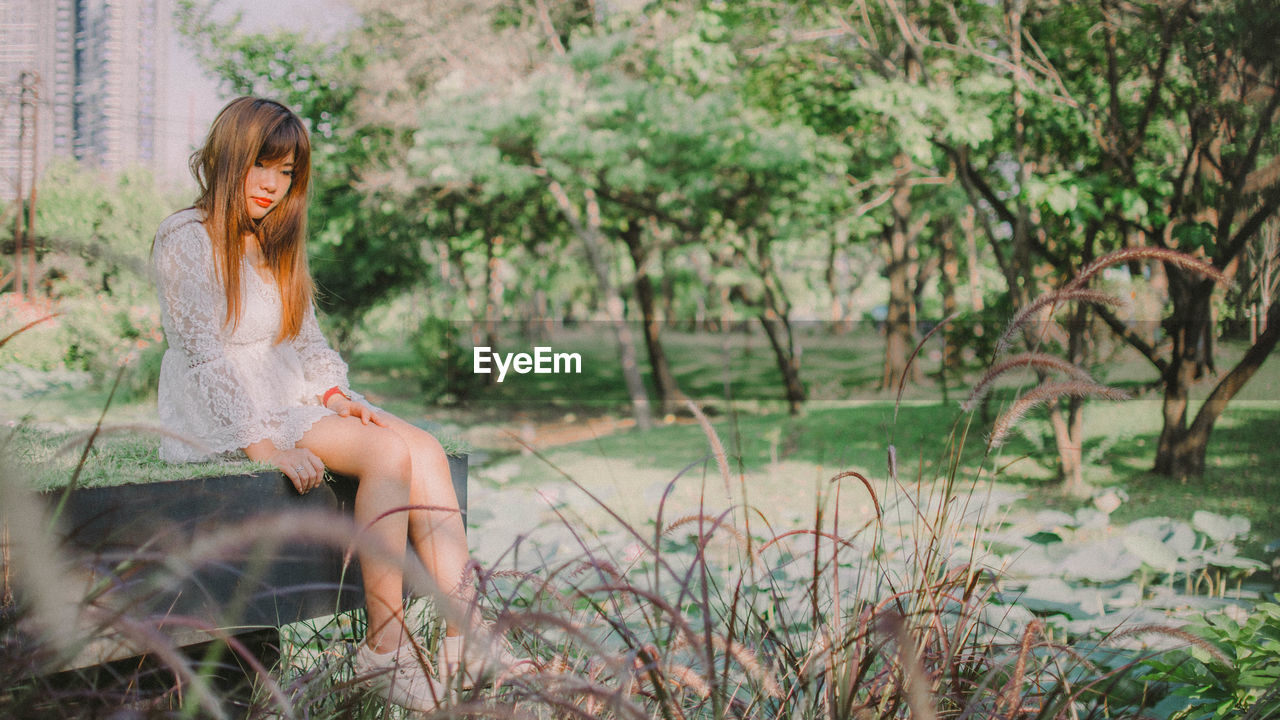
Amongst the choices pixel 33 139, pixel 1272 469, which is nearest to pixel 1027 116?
pixel 1272 469

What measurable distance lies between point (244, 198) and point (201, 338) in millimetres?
289

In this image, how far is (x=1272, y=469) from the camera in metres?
3.69

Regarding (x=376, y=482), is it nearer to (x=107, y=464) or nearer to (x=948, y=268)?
(x=107, y=464)

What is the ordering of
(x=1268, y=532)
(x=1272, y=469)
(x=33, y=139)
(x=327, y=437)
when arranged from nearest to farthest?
(x=327, y=437)
(x=1268, y=532)
(x=1272, y=469)
(x=33, y=139)

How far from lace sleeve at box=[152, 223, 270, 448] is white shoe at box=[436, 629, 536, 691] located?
1.96 ft

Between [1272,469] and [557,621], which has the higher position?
[557,621]

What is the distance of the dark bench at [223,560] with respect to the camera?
124 cm

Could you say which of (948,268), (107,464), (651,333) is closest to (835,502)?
(107,464)

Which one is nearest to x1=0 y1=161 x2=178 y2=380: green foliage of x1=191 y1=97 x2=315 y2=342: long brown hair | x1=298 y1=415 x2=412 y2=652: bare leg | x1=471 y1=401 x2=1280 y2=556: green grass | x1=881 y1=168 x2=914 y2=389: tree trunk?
x1=471 y1=401 x2=1280 y2=556: green grass

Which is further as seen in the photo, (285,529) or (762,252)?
(762,252)

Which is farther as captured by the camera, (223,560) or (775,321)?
(775,321)

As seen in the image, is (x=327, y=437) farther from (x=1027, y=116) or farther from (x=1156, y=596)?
(x=1027, y=116)

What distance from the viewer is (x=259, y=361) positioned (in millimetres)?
1681

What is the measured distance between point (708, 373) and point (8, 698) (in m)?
12.2
